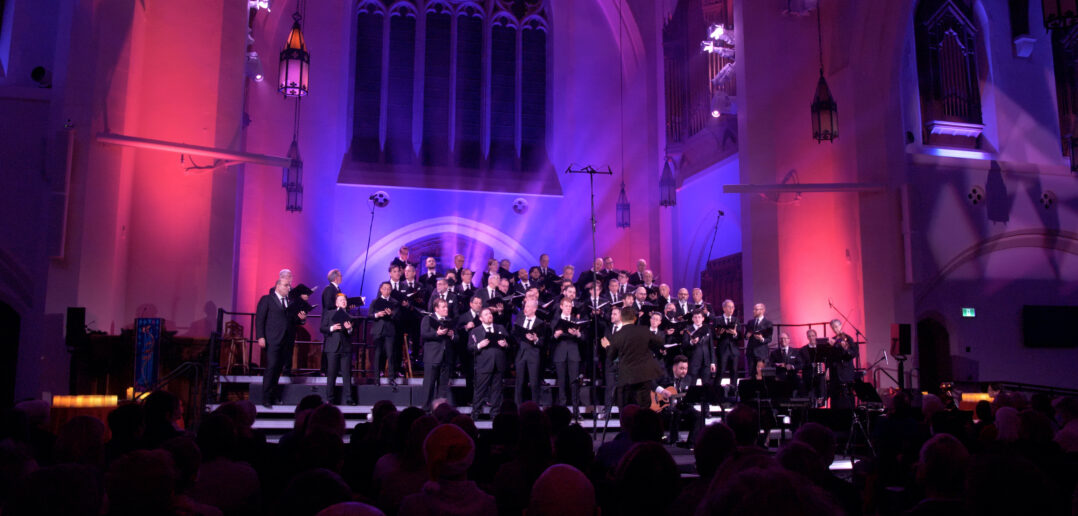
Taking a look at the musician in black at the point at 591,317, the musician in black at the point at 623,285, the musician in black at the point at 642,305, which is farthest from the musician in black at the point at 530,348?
the musician in black at the point at 623,285

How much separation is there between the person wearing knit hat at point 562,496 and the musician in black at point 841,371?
25.7 feet

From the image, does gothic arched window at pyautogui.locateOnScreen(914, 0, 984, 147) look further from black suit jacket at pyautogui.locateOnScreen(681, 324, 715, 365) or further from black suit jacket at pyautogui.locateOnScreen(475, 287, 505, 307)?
black suit jacket at pyautogui.locateOnScreen(475, 287, 505, 307)

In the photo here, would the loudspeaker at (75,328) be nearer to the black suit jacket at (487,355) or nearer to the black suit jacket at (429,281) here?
the black suit jacket at (429,281)

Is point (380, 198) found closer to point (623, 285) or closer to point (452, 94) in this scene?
point (452, 94)

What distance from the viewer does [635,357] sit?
26.8ft

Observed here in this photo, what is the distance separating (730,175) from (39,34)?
11939mm

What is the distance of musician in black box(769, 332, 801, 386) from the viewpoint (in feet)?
37.1

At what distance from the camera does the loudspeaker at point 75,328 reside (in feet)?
30.1

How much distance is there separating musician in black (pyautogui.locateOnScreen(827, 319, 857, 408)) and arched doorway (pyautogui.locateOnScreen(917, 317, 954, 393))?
304 centimetres

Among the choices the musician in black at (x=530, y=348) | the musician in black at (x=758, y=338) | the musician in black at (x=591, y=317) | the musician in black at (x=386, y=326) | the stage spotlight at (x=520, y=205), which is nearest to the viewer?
the musician in black at (x=530, y=348)

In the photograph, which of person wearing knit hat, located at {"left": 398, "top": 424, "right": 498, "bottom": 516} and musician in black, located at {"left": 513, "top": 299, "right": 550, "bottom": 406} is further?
musician in black, located at {"left": 513, "top": 299, "right": 550, "bottom": 406}

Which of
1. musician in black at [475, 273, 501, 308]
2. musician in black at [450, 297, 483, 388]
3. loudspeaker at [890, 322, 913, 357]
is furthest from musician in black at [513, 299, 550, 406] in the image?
loudspeaker at [890, 322, 913, 357]

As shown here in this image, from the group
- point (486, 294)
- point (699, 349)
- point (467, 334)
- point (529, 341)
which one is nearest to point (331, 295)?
point (467, 334)

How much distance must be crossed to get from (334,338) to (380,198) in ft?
24.2
